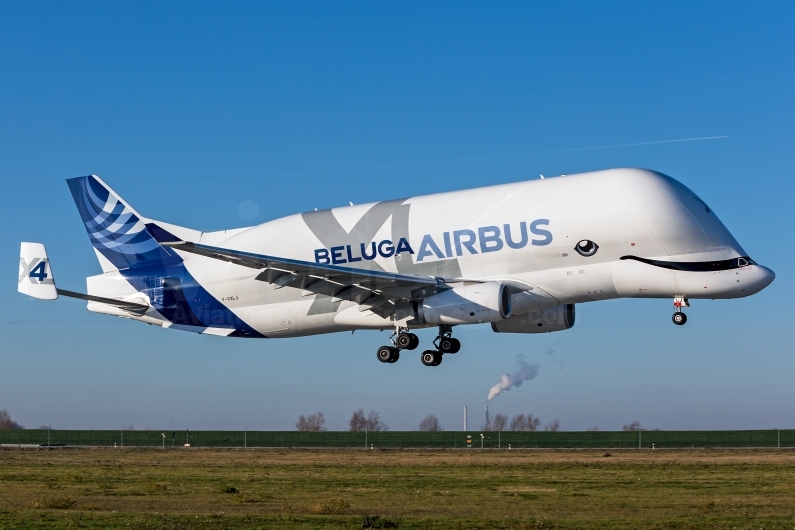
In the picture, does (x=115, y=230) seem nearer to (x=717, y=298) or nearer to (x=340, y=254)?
(x=340, y=254)

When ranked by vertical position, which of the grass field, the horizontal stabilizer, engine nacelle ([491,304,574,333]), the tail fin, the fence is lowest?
the grass field

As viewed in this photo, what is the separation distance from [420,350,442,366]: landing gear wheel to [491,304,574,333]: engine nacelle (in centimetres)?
388

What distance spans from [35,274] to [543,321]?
25.6 m

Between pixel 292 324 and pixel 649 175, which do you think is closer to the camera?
pixel 649 175

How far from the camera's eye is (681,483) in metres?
43.5

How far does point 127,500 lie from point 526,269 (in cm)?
1939

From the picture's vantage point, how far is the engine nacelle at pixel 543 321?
51.2 metres

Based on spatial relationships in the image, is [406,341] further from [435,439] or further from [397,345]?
[435,439]

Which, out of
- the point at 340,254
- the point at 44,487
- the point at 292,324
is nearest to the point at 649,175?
the point at 340,254

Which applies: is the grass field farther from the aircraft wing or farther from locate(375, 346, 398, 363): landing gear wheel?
the aircraft wing

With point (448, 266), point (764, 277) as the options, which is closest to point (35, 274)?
point (448, 266)

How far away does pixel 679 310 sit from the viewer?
151ft

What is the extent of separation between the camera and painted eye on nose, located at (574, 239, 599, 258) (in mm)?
44781

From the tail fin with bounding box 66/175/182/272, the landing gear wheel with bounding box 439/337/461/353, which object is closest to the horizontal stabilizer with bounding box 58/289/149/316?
the tail fin with bounding box 66/175/182/272
